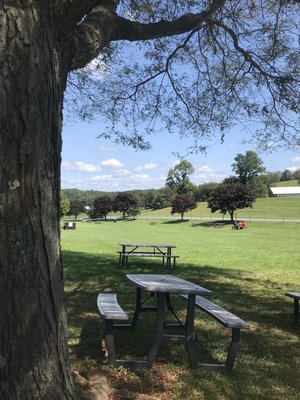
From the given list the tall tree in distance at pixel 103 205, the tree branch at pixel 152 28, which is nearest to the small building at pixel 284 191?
the tall tree in distance at pixel 103 205

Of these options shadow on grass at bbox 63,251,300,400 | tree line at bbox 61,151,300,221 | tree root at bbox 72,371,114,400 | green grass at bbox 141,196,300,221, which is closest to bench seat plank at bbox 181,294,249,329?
shadow on grass at bbox 63,251,300,400

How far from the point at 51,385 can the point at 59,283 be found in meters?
0.63

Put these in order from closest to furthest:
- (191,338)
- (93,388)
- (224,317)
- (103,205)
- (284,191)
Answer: (93,388) → (191,338) → (224,317) → (103,205) → (284,191)

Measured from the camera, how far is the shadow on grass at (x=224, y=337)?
4523 mm

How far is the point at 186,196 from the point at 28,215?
262 feet

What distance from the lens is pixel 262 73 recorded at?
9.45 metres

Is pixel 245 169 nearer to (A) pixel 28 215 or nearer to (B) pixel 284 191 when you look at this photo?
(B) pixel 284 191

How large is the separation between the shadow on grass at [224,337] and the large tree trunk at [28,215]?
5.86ft

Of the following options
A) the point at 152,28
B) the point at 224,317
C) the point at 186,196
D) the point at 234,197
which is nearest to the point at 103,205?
the point at 186,196

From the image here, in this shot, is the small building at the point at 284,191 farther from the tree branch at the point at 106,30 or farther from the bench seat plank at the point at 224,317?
the bench seat plank at the point at 224,317

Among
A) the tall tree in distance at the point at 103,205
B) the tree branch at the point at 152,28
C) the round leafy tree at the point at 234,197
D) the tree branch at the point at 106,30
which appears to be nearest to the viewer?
the tree branch at the point at 106,30

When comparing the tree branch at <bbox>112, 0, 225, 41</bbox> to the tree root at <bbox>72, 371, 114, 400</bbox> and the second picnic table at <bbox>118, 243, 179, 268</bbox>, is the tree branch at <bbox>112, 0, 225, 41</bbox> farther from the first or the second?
the second picnic table at <bbox>118, 243, 179, 268</bbox>

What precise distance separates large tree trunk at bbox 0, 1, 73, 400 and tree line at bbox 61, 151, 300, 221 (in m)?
37.0

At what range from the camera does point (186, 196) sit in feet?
270
